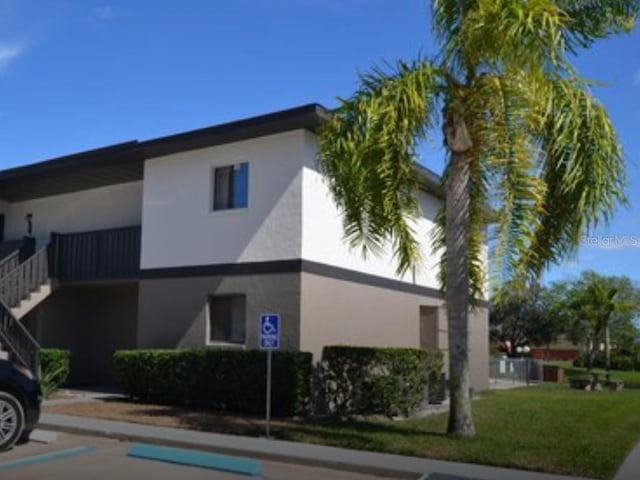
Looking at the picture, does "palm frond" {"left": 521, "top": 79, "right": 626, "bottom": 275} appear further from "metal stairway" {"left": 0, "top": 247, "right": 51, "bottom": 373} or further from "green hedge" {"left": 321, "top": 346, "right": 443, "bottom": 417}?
"metal stairway" {"left": 0, "top": 247, "right": 51, "bottom": 373}

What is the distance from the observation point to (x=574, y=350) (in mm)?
105312

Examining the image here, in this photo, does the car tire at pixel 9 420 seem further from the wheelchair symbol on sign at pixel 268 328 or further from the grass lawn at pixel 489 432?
the wheelchair symbol on sign at pixel 268 328

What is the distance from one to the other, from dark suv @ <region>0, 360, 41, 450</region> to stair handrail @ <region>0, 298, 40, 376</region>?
21.3 ft

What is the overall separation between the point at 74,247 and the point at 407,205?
481 inches

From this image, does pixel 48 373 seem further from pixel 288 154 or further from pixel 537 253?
pixel 537 253

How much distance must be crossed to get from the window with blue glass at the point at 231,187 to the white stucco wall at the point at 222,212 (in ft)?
0.51

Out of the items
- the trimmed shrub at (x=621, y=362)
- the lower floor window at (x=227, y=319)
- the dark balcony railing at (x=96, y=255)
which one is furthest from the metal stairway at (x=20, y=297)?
the trimmed shrub at (x=621, y=362)

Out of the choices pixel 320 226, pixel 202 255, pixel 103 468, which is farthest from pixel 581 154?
pixel 202 255

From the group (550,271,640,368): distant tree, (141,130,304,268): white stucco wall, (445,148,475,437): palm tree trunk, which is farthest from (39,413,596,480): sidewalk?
(550,271,640,368): distant tree

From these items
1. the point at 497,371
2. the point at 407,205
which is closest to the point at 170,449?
the point at 407,205

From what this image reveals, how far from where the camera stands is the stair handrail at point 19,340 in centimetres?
1789

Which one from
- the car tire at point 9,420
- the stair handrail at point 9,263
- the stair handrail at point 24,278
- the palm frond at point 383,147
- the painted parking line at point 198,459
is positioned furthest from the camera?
the stair handrail at point 9,263

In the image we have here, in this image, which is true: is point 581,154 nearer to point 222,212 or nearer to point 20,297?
point 222,212

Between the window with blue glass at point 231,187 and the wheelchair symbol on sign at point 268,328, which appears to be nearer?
the wheelchair symbol on sign at point 268,328
